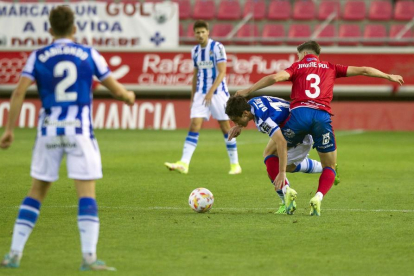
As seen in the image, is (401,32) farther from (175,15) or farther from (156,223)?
(156,223)

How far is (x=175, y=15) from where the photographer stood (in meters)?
23.0

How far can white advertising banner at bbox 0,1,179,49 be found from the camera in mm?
23031

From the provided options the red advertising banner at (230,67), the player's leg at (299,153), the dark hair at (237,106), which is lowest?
the player's leg at (299,153)

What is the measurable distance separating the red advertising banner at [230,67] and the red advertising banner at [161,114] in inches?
18.6

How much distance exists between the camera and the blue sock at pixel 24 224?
5.57 meters

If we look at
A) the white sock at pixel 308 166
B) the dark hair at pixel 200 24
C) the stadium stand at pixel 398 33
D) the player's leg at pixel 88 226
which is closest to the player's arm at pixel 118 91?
the player's leg at pixel 88 226

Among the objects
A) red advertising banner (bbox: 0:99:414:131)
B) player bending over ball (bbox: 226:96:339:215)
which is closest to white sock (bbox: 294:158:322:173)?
player bending over ball (bbox: 226:96:339:215)

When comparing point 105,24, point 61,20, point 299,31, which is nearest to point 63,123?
point 61,20

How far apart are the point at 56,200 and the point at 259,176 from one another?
3805 mm

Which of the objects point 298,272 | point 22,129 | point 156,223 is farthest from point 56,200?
point 22,129

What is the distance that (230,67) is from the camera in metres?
23.0

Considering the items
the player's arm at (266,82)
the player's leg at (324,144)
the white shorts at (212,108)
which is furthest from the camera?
the white shorts at (212,108)

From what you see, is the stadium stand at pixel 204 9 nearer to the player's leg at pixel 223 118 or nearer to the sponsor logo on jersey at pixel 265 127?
the player's leg at pixel 223 118

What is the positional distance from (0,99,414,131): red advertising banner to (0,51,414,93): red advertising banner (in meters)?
0.47
